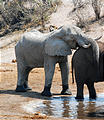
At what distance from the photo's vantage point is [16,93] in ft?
41.9

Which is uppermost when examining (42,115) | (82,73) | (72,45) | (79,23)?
(79,23)

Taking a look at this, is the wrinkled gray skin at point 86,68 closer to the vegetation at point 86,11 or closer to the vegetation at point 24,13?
the vegetation at point 86,11

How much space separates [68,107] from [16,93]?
269 centimetres

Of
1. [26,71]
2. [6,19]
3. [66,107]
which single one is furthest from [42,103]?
[6,19]

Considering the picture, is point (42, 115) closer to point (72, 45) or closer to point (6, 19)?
point (72, 45)

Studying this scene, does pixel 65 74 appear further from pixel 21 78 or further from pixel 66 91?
pixel 21 78

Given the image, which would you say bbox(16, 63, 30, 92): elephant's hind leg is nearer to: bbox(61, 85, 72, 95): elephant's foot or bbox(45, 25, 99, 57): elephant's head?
bbox(61, 85, 72, 95): elephant's foot

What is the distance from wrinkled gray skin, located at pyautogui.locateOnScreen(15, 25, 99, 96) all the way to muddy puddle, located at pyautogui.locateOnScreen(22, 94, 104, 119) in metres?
0.77

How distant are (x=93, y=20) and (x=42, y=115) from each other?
1974cm

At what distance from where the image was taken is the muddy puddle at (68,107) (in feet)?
30.7

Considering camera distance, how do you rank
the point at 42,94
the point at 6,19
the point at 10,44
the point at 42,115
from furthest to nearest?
the point at 6,19 → the point at 10,44 → the point at 42,94 → the point at 42,115

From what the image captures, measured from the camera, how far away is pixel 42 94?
12336mm

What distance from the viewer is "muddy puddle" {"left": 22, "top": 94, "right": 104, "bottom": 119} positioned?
934 centimetres

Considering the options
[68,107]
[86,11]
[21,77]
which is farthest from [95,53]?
[86,11]
